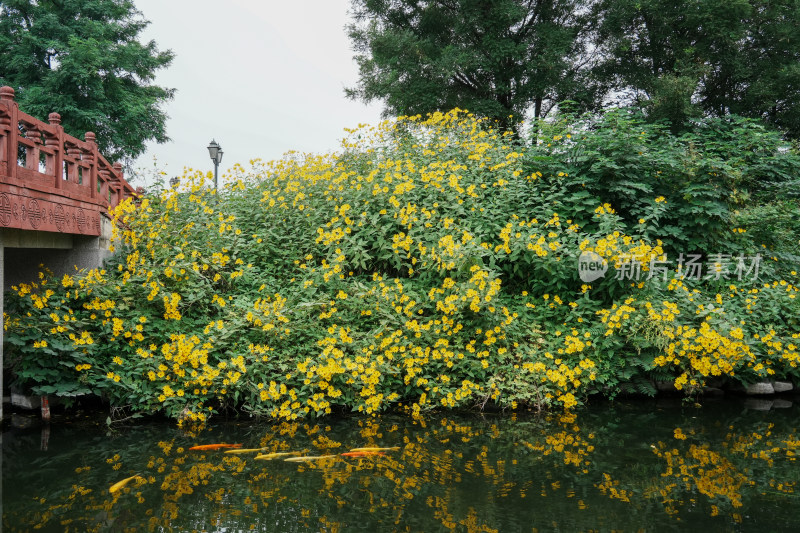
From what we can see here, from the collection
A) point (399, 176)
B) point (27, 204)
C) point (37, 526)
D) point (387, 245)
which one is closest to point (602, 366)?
point (387, 245)

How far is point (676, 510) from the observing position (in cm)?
340

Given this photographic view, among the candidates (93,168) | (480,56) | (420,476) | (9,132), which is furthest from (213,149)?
(420,476)

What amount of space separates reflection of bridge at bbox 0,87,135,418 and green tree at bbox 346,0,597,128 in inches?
353

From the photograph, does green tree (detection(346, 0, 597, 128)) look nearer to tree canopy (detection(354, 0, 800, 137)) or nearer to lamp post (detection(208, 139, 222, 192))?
tree canopy (detection(354, 0, 800, 137))

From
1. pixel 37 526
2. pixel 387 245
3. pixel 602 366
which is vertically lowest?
pixel 37 526

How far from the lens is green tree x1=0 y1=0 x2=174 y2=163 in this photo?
1714 cm

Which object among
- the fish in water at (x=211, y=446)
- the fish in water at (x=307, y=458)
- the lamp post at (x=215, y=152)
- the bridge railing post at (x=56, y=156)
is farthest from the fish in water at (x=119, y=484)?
the lamp post at (x=215, y=152)

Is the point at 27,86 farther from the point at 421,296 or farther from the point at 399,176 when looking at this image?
the point at 421,296

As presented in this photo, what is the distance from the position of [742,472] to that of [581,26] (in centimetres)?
1465

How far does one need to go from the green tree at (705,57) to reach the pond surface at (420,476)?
10.1m

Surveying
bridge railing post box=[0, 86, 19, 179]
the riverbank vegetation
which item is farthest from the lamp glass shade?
bridge railing post box=[0, 86, 19, 179]

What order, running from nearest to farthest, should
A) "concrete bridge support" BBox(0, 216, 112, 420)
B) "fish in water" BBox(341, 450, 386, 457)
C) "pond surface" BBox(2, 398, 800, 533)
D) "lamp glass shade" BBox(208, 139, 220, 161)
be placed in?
"pond surface" BBox(2, 398, 800, 533)
"fish in water" BBox(341, 450, 386, 457)
"concrete bridge support" BBox(0, 216, 112, 420)
"lamp glass shade" BBox(208, 139, 220, 161)

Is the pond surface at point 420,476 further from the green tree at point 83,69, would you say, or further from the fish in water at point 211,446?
the green tree at point 83,69

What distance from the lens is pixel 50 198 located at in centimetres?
571
